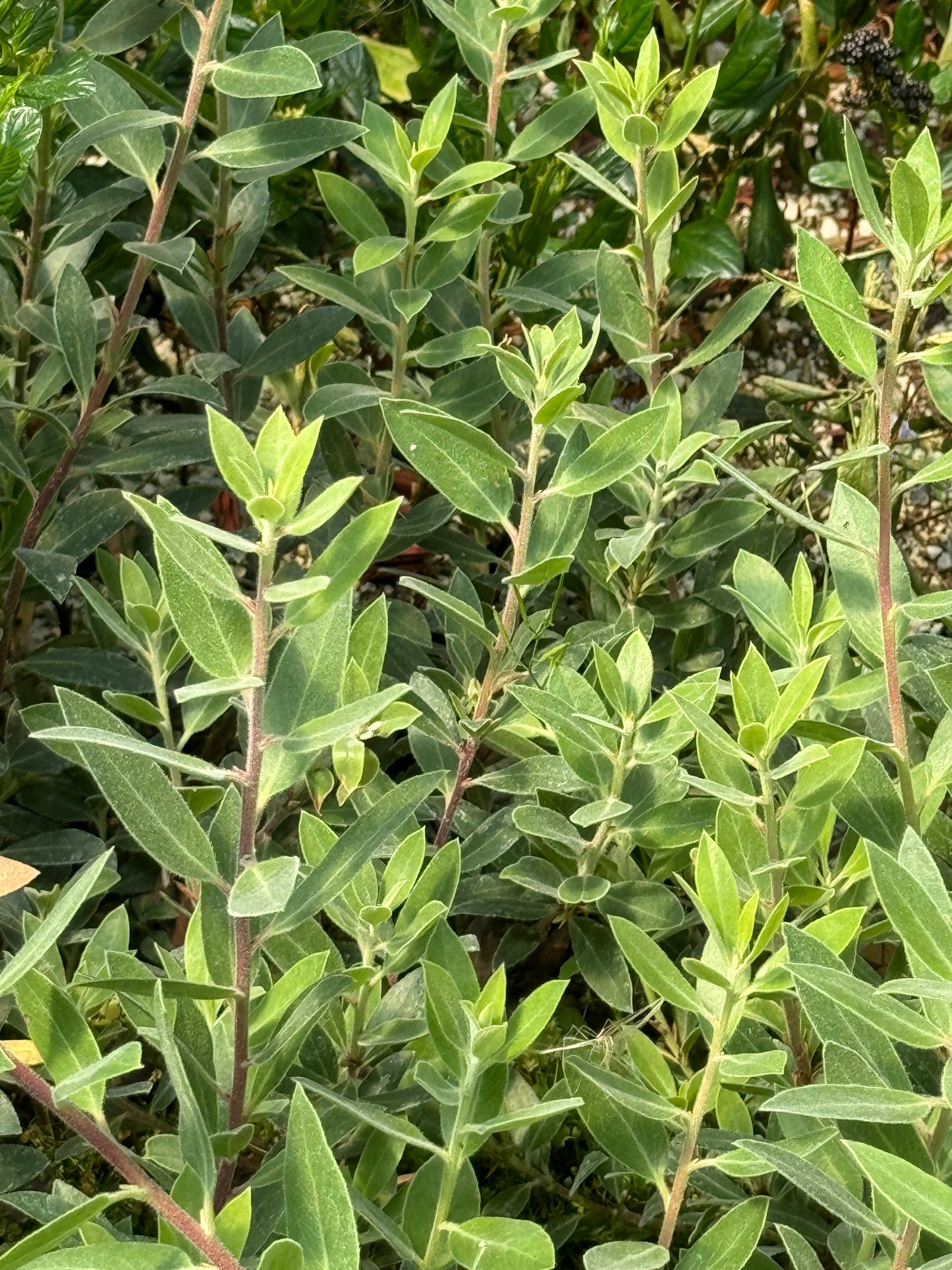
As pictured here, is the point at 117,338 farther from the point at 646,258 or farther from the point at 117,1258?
the point at 117,1258

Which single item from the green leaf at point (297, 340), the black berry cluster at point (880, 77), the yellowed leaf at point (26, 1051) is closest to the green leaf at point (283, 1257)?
the yellowed leaf at point (26, 1051)

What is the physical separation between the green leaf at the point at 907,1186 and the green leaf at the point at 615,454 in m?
0.43

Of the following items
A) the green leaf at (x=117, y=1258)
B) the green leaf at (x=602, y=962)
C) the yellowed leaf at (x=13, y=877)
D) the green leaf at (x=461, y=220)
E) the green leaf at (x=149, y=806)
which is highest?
the green leaf at (x=461, y=220)

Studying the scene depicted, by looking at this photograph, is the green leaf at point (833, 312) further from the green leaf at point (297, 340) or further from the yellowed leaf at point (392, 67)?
the yellowed leaf at point (392, 67)

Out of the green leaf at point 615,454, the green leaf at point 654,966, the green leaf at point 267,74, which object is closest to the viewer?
the green leaf at point 654,966

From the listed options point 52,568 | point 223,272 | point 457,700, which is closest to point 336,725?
point 457,700

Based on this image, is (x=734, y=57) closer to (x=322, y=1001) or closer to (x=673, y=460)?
(x=673, y=460)

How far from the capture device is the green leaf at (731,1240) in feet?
2.18

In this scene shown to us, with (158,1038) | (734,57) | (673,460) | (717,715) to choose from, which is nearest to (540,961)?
(717,715)

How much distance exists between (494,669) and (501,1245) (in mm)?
431

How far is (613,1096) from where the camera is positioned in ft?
2.31

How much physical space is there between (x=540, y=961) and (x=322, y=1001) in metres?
0.49

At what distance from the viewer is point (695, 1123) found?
71 cm

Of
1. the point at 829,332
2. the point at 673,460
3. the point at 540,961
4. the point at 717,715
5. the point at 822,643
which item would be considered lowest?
the point at 540,961
